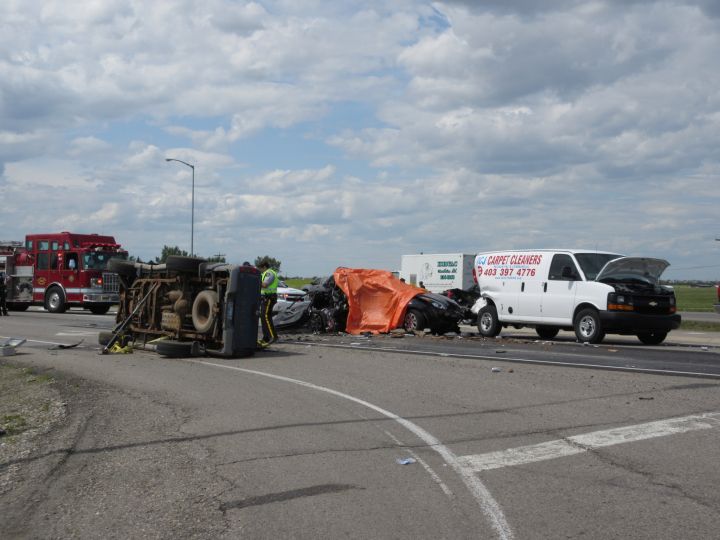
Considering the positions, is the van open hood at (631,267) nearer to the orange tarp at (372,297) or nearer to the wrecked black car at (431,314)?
the wrecked black car at (431,314)

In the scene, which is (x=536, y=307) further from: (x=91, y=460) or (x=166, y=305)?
(x=91, y=460)

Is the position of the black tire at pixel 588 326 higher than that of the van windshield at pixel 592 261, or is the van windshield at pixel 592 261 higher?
the van windshield at pixel 592 261

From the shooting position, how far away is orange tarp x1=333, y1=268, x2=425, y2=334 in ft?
71.9

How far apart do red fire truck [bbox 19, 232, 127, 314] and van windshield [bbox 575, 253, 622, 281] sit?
67.2 ft

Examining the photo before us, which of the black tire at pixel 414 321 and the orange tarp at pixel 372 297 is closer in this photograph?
the black tire at pixel 414 321

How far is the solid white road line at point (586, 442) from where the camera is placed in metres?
6.79

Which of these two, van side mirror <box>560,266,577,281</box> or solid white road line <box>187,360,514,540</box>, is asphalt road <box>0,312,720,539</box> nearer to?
solid white road line <box>187,360,514,540</box>

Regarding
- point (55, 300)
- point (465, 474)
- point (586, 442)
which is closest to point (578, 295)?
point (586, 442)

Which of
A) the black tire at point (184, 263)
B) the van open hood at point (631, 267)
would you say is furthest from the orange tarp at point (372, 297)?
the black tire at point (184, 263)

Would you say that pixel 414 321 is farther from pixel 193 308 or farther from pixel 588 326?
pixel 193 308

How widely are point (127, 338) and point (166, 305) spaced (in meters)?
1.33

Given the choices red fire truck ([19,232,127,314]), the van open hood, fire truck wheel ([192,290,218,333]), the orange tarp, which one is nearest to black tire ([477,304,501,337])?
the orange tarp

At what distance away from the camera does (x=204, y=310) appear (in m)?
15.8

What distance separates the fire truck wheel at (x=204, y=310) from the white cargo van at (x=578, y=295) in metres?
8.48
